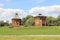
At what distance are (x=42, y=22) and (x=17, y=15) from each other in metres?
11.7

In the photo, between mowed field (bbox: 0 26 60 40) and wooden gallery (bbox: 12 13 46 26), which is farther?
wooden gallery (bbox: 12 13 46 26)

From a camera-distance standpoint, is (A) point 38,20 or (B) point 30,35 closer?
(B) point 30,35

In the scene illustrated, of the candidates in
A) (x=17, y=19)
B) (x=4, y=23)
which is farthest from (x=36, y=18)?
(x=4, y=23)

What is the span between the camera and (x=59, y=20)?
99.2 metres

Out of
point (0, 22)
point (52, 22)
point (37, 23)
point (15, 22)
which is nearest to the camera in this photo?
point (37, 23)

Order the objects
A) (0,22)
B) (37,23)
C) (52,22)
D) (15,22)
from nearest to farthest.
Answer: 1. (37,23)
2. (15,22)
3. (52,22)
4. (0,22)

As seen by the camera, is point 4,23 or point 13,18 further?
point 4,23

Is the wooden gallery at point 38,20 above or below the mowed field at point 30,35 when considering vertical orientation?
above

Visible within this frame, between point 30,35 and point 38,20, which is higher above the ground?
point 38,20

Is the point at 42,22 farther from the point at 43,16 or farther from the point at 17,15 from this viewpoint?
the point at 17,15

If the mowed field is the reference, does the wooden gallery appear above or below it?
above

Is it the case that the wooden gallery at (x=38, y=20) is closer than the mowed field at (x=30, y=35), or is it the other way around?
the mowed field at (x=30, y=35)

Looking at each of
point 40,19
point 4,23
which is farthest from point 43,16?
point 4,23

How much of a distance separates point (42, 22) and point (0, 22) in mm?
45085
